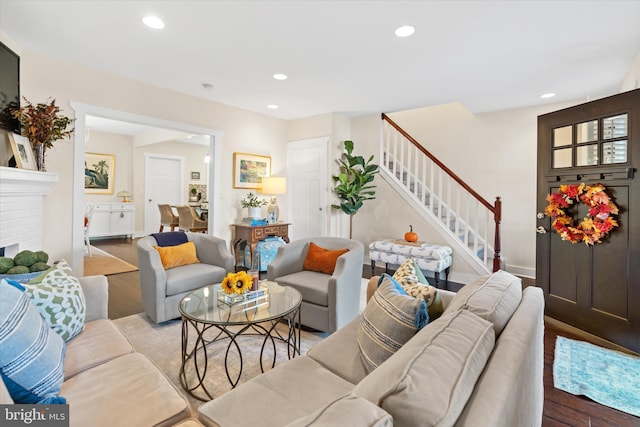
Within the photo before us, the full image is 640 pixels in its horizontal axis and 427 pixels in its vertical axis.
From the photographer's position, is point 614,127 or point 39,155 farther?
point 39,155

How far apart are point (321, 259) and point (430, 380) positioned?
2245mm

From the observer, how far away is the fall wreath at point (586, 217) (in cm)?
266

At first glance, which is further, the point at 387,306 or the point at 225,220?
the point at 225,220

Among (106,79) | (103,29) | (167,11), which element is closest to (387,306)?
(167,11)

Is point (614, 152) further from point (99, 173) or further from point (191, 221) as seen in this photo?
point (99, 173)

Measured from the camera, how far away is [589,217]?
2789mm

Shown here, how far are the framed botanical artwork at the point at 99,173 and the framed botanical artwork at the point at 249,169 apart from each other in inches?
178

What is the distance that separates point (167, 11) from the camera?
235 centimetres

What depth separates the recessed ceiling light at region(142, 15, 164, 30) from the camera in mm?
2449

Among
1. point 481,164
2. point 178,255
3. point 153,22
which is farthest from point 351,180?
point 153,22

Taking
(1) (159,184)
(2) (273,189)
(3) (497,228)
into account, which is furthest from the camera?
(1) (159,184)

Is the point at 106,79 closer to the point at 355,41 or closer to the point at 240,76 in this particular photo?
the point at 240,76

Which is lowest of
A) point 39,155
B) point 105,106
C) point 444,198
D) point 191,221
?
point 191,221

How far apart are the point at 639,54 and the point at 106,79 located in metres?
5.52
